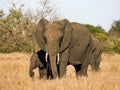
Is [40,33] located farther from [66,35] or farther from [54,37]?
[54,37]

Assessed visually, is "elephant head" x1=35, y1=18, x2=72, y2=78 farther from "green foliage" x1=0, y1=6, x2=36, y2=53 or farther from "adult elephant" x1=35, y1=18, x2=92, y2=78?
"green foliage" x1=0, y1=6, x2=36, y2=53

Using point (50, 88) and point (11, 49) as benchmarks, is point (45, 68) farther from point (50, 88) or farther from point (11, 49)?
point (11, 49)

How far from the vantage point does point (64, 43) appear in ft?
40.6

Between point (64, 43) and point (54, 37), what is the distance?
69cm

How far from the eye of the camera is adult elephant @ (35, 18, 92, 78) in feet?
38.6

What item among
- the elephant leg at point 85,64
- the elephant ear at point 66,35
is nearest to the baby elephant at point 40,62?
the elephant ear at point 66,35

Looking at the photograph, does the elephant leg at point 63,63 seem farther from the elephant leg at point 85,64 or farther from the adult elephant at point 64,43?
the elephant leg at point 85,64

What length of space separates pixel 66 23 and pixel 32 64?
70.0 inches

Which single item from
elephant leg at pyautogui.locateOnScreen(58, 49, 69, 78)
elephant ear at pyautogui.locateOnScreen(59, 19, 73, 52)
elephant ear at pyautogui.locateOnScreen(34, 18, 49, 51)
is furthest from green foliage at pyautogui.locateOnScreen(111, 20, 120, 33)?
elephant leg at pyautogui.locateOnScreen(58, 49, 69, 78)

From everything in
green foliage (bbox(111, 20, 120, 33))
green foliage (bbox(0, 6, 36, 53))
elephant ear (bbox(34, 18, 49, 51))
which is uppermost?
elephant ear (bbox(34, 18, 49, 51))

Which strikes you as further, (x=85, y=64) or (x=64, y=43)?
(x=85, y=64)

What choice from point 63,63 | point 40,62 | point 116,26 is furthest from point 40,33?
point 116,26

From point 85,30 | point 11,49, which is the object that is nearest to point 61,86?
point 85,30

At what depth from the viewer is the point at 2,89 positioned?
25.7ft
